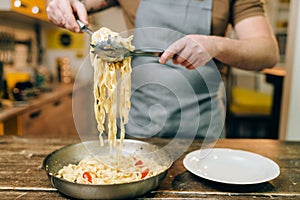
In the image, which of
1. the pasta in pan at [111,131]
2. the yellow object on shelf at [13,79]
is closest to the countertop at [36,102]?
the yellow object on shelf at [13,79]

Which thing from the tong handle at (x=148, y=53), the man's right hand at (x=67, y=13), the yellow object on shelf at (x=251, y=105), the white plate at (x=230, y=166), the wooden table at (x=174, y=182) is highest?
the man's right hand at (x=67, y=13)

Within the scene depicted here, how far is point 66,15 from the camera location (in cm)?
115

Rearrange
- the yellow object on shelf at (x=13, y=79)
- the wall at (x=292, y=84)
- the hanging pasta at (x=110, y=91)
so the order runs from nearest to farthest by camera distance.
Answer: the hanging pasta at (x=110, y=91) < the wall at (x=292, y=84) < the yellow object on shelf at (x=13, y=79)

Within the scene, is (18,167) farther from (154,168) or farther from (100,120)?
(154,168)

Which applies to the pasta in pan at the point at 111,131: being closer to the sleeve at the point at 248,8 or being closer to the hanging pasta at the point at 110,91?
the hanging pasta at the point at 110,91

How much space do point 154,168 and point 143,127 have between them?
40 cm

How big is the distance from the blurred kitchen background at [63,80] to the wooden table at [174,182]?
21cm

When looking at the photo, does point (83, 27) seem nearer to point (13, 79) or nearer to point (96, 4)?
point (96, 4)

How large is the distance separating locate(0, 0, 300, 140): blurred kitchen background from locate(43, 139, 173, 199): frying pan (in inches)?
3.4

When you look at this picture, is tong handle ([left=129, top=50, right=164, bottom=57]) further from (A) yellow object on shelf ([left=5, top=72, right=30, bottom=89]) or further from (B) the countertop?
(A) yellow object on shelf ([left=5, top=72, right=30, bottom=89])

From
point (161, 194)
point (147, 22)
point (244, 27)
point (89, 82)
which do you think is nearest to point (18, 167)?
point (89, 82)

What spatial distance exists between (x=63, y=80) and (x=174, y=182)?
3.05 metres

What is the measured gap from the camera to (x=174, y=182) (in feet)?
3.08

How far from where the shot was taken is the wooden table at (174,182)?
86 cm
